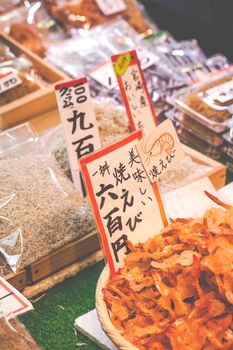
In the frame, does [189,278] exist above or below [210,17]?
above

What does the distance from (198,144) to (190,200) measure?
613 millimetres

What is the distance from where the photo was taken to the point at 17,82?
2467 mm

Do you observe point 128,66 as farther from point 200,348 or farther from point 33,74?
point 200,348

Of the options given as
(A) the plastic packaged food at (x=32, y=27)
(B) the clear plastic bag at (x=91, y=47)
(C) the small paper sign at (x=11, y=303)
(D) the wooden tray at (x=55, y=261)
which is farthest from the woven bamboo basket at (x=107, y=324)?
(A) the plastic packaged food at (x=32, y=27)

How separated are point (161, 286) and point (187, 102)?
1.35 metres

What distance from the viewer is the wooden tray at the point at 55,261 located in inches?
69.2

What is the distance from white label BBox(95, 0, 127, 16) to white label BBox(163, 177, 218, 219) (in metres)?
1.86

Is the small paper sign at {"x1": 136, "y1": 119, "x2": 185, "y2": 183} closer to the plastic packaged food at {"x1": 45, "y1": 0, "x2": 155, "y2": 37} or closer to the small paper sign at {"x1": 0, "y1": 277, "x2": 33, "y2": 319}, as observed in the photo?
the small paper sign at {"x1": 0, "y1": 277, "x2": 33, "y2": 319}

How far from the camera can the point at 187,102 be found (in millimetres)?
2531

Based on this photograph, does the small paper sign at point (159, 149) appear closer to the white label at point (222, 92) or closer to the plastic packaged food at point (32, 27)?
the white label at point (222, 92)

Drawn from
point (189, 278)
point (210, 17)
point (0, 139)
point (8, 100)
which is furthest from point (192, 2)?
point (189, 278)

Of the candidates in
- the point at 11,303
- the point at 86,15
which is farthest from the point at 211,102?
the point at 11,303

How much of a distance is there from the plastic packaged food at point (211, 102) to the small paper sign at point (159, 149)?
772mm

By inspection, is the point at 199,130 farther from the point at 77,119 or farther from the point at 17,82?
the point at 17,82
